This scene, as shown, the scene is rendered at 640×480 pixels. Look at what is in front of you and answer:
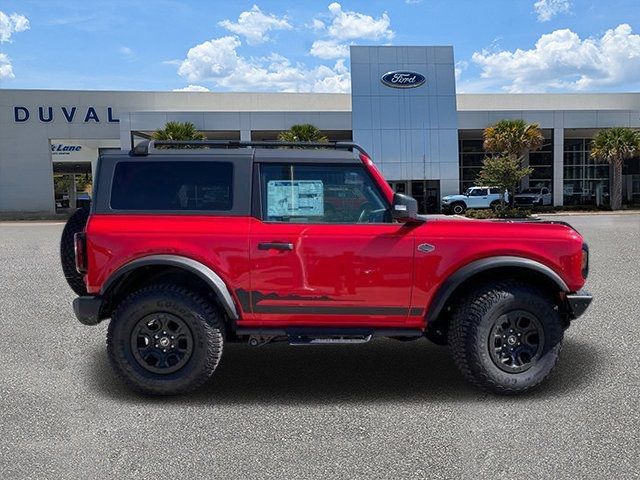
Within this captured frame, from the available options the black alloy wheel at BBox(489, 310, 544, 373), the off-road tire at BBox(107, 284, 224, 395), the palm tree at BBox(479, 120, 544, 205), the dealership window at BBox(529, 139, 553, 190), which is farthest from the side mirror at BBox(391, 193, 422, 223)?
the dealership window at BBox(529, 139, 553, 190)

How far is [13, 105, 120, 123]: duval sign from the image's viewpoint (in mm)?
34969

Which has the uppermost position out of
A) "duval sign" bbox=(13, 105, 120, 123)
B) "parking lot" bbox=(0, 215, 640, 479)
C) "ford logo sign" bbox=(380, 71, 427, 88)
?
"ford logo sign" bbox=(380, 71, 427, 88)

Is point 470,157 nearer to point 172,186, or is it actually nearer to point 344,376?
point 344,376

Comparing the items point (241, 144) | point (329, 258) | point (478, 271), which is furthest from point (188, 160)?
point (478, 271)

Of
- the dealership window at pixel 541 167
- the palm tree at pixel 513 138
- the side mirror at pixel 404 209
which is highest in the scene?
the palm tree at pixel 513 138

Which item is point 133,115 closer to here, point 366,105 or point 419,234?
point 366,105

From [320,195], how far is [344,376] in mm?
1644

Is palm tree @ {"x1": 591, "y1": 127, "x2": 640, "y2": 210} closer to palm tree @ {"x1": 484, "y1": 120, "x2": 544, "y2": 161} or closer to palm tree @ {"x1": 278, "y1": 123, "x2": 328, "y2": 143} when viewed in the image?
palm tree @ {"x1": 484, "y1": 120, "x2": 544, "y2": 161}

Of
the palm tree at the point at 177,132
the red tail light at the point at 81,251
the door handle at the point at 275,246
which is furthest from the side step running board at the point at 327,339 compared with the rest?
the palm tree at the point at 177,132

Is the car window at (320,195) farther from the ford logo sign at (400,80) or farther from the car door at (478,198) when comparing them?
the ford logo sign at (400,80)

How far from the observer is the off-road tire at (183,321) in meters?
3.79

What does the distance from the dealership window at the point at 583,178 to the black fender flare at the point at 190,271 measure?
41223 mm

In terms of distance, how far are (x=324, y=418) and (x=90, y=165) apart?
41824mm

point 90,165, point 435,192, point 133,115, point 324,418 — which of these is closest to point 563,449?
point 324,418
